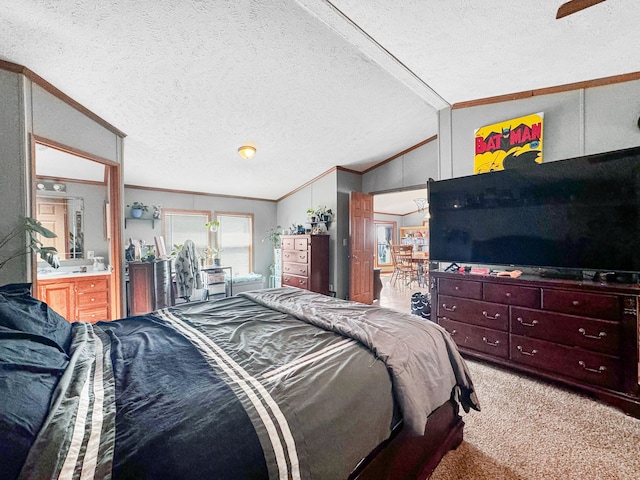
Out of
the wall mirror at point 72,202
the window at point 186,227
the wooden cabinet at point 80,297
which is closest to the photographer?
the wooden cabinet at point 80,297

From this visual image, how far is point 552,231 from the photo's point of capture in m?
2.31

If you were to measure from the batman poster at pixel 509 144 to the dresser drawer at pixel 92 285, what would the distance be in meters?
4.57

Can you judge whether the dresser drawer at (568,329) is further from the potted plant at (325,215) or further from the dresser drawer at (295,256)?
the potted plant at (325,215)

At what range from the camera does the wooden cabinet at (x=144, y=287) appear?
3.73m

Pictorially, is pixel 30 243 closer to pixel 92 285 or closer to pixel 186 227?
pixel 92 285

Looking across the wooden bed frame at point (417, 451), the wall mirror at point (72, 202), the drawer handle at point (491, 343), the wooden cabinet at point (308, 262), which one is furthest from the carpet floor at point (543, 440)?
the wall mirror at point (72, 202)

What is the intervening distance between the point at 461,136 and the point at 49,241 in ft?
17.0

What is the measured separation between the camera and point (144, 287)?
3.79 metres

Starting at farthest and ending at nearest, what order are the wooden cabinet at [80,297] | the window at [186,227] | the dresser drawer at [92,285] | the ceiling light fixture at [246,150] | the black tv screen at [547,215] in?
the window at [186,227] → the ceiling light fixture at [246,150] → the dresser drawer at [92,285] → the wooden cabinet at [80,297] → the black tv screen at [547,215]

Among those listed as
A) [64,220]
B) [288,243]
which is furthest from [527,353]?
[64,220]

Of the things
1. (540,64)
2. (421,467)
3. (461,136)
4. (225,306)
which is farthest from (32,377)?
(461,136)

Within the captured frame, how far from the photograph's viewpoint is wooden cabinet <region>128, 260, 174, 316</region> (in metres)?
3.73

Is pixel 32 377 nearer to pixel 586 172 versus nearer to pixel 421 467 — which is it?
pixel 421 467

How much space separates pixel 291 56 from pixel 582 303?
9.99 ft
